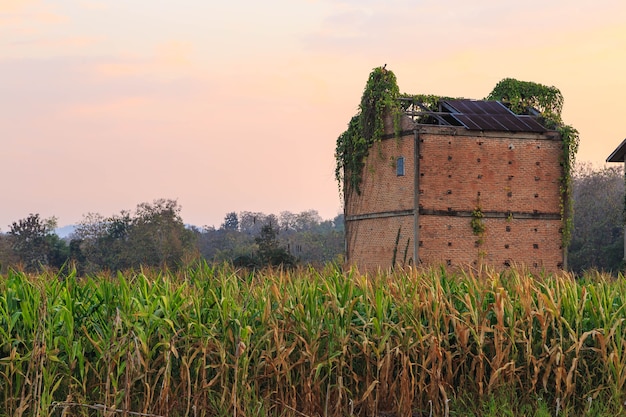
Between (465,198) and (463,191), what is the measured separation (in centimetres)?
27

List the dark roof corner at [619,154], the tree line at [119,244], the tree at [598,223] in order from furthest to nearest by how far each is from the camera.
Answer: the tree line at [119,244] < the tree at [598,223] < the dark roof corner at [619,154]

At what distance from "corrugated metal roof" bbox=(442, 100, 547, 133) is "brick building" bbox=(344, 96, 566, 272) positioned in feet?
0.15

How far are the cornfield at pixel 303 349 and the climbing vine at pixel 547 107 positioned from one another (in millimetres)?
21713

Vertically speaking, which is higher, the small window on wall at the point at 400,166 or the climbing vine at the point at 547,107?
the climbing vine at the point at 547,107

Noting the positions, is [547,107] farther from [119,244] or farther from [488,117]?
[119,244]

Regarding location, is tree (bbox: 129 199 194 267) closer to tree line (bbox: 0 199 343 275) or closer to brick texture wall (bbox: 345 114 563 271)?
tree line (bbox: 0 199 343 275)

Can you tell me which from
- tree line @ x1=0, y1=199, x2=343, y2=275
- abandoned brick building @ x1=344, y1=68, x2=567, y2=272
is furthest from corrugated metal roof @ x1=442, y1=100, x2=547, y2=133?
tree line @ x1=0, y1=199, x2=343, y2=275

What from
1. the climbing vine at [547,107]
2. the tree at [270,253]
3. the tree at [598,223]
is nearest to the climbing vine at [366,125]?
the climbing vine at [547,107]

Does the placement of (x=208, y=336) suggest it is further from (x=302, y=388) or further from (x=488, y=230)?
(x=488, y=230)

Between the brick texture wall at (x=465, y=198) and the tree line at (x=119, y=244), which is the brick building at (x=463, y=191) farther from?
the tree line at (x=119, y=244)

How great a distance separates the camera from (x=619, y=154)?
30.6m

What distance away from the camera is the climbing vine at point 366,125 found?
30.0 meters

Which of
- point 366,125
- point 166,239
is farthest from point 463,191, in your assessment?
point 166,239

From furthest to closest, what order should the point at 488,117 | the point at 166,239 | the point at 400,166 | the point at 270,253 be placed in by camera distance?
the point at 166,239 → the point at 270,253 → the point at 488,117 → the point at 400,166
